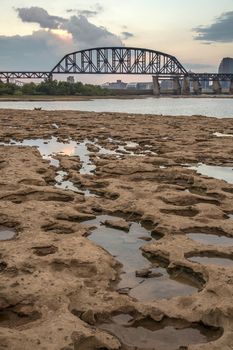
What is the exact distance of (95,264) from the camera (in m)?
7.32

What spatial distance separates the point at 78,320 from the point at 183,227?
4.27 meters

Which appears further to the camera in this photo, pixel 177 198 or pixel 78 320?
pixel 177 198

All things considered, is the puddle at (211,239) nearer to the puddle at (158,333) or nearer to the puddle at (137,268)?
the puddle at (137,268)

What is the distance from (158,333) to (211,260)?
8.77ft

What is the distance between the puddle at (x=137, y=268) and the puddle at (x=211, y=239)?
87 centimetres

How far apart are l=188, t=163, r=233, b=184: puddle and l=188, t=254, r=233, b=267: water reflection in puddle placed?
6633mm

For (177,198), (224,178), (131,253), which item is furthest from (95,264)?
(224,178)

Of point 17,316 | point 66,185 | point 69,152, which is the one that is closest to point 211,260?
point 17,316

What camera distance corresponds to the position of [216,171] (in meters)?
16.3

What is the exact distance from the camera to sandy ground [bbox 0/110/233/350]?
5392 mm

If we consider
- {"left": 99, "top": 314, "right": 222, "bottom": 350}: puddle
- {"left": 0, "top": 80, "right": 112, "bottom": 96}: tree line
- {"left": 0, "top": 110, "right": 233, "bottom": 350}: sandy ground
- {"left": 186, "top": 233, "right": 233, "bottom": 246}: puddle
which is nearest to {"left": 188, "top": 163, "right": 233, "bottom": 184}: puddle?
{"left": 0, "top": 110, "right": 233, "bottom": 350}: sandy ground

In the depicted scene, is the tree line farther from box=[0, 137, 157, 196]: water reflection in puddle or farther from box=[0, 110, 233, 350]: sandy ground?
box=[0, 110, 233, 350]: sandy ground

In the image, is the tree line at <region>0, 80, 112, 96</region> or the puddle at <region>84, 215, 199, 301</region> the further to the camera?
the tree line at <region>0, 80, 112, 96</region>

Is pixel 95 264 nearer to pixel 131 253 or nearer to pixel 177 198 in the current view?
pixel 131 253
